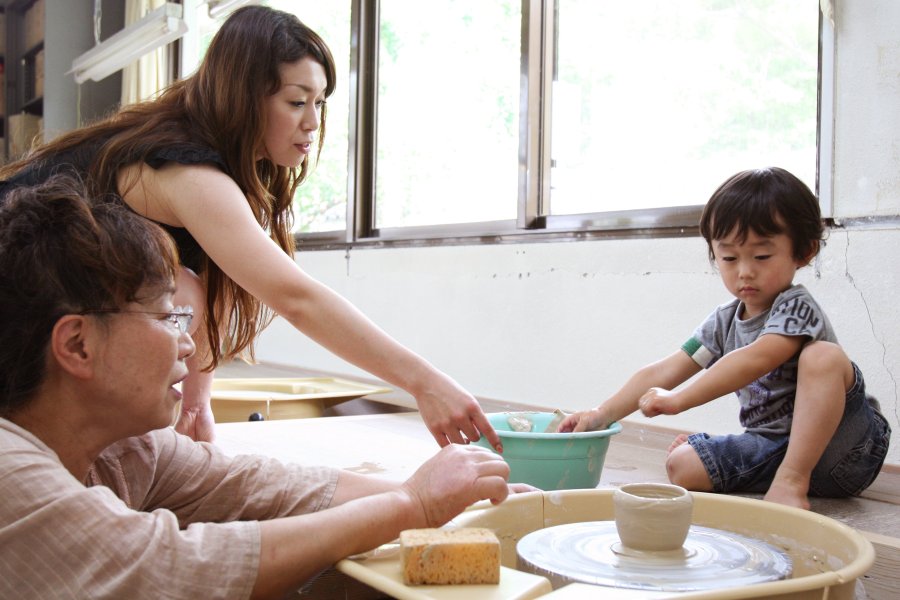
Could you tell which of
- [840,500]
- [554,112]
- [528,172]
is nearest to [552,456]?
[840,500]

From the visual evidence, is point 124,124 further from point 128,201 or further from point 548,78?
point 548,78

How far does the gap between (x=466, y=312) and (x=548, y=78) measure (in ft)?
3.14

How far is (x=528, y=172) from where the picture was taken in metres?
3.21

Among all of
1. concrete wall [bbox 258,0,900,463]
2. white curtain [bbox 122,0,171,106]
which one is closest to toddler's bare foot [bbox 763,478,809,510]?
concrete wall [bbox 258,0,900,463]

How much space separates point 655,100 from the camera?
284 centimetres

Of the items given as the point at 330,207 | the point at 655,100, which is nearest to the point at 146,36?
the point at 330,207

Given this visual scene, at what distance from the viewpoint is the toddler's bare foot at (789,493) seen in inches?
63.1

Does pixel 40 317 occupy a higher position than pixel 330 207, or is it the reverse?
pixel 330 207

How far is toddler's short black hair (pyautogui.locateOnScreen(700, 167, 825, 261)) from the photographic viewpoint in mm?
1761

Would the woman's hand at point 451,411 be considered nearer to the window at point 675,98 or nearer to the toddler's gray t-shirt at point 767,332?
the toddler's gray t-shirt at point 767,332

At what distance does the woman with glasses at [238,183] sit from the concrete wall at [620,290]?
1.14 meters

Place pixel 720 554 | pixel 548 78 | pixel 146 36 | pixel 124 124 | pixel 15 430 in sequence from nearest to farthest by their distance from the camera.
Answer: pixel 15 430 → pixel 720 554 → pixel 124 124 → pixel 548 78 → pixel 146 36

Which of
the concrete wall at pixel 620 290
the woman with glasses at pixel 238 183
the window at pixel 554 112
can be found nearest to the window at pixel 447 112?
the window at pixel 554 112

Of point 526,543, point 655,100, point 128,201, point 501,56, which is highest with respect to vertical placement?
point 501,56
